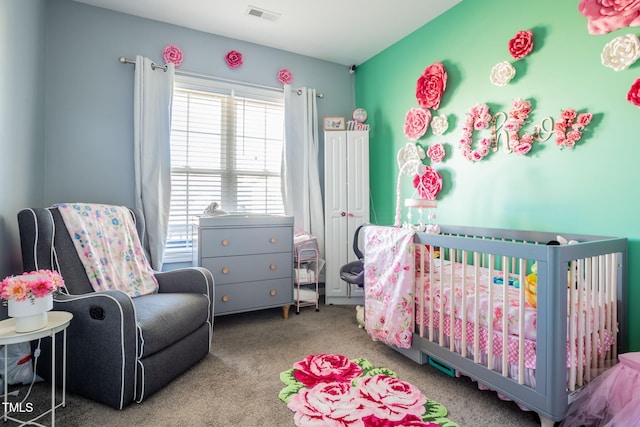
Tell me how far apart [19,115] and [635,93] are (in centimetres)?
341

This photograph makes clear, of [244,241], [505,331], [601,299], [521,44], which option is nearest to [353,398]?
[505,331]

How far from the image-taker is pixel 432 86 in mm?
2668

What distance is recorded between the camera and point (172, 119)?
2.84m

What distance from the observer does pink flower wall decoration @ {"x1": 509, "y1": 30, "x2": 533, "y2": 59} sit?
200 cm

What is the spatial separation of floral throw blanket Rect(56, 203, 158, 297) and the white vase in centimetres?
53

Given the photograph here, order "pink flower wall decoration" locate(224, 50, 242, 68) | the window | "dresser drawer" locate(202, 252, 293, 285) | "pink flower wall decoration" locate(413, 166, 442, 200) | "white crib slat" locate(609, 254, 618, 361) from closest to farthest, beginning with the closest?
"white crib slat" locate(609, 254, 618, 361)
"dresser drawer" locate(202, 252, 293, 285)
"pink flower wall decoration" locate(413, 166, 442, 200)
the window
"pink flower wall decoration" locate(224, 50, 242, 68)

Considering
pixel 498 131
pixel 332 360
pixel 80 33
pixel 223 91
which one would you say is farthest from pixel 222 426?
pixel 80 33

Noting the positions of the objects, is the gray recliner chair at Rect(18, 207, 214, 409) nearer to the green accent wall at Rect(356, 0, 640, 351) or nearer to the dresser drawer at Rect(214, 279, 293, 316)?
the dresser drawer at Rect(214, 279, 293, 316)

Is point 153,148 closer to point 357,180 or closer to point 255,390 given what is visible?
point 357,180

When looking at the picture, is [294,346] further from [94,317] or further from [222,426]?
[94,317]

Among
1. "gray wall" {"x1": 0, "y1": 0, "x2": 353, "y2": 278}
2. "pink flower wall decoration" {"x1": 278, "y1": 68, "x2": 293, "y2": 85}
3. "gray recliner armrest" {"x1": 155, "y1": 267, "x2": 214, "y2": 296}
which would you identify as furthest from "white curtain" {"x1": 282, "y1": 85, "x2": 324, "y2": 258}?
"gray recliner armrest" {"x1": 155, "y1": 267, "x2": 214, "y2": 296}

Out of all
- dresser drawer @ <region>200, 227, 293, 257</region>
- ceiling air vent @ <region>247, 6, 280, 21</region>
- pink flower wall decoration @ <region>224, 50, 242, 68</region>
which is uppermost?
ceiling air vent @ <region>247, 6, 280, 21</region>

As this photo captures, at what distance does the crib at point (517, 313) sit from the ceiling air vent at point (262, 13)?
6.54 feet

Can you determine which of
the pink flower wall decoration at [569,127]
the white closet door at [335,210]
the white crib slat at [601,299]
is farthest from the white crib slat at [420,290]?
the white closet door at [335,210]
